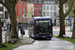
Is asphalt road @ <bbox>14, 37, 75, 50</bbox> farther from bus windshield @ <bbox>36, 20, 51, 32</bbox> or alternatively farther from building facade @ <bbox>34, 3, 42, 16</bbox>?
building facade @ <bbox>34, 3, 42, 16</bbox>

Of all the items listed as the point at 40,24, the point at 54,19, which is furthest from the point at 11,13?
the point at 54,19

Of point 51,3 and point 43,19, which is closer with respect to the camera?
point 43,19

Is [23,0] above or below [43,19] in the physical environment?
above

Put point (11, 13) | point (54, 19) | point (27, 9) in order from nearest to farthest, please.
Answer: point (11, 13), point (27, 9), point (54, 19)

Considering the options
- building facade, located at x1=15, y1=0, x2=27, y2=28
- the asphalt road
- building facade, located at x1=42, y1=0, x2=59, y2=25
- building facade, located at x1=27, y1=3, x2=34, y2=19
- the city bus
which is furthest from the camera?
building facade, located at x1=42, y1=0, x2=59, y2=25

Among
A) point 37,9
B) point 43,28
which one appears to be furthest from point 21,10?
point 43,28

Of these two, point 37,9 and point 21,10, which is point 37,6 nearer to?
point 37,9

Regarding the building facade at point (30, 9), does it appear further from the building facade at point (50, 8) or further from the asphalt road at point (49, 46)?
the asphalt road at point (49, 46)

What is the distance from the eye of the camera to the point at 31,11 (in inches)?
3848

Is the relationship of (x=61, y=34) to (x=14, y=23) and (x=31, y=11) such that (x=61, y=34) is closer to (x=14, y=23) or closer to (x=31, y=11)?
(x=14, y=23)

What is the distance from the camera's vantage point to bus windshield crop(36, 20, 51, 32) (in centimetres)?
2741

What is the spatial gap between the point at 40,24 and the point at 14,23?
389cm

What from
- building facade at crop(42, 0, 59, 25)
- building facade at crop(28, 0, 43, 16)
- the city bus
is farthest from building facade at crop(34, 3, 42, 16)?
the city bus

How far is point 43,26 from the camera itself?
27.5 m
